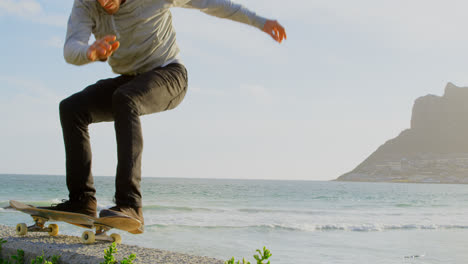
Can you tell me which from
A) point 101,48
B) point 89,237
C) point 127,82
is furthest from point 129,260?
point 127,82

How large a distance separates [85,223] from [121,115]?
2.59 feet

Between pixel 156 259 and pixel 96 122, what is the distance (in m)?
1.17

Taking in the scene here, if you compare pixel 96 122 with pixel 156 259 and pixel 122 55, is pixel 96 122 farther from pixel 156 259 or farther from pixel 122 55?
pixel 156 259

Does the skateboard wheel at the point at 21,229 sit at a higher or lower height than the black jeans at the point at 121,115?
lower

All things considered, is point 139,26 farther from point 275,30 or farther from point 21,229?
point 21,229

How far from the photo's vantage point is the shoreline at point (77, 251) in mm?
2324

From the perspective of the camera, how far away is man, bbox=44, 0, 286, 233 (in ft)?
8.41

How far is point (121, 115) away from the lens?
2.56 meters

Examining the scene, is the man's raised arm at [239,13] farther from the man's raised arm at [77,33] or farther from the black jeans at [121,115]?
the man's raised arm at [77,33]

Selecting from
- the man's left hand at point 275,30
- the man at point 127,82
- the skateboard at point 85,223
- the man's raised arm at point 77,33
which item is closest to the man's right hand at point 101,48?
the man's raised arm at point 77,33

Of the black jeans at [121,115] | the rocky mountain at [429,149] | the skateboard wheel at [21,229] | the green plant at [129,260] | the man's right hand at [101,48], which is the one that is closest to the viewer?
the green plant at [129,260]

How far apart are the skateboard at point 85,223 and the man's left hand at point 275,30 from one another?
1.54 meters

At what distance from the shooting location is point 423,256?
9945 mm

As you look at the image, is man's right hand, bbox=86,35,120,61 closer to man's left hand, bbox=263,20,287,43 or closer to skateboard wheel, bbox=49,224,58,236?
man's left hand, bbox=263,20,287,43
